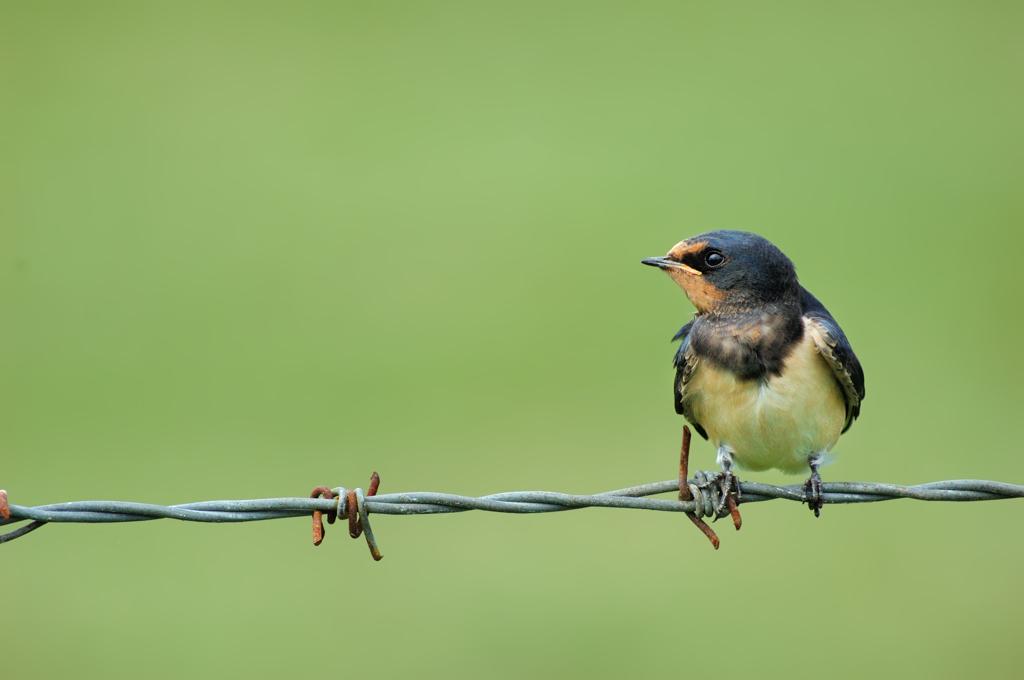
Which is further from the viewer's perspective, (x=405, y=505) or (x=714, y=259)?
(x=714, y=259)

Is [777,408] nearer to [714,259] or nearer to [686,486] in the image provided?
[714,259]

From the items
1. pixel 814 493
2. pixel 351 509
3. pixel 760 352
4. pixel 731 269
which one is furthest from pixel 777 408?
pixel 351 509

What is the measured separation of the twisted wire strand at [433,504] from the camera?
2846 millimetres

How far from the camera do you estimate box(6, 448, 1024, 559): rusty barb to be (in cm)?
285

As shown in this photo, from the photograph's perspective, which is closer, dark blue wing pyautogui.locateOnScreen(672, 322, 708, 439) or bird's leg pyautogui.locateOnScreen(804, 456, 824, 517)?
bird's leg pyautogui.locateOnScreen(804, 456, 824, 517)

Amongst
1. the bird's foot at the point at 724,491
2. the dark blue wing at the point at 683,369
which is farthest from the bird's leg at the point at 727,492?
the dark blue wing at the point at 683,369

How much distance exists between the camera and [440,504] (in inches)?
118

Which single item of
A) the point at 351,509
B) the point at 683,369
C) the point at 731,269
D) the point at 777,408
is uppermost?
the point at 731,269

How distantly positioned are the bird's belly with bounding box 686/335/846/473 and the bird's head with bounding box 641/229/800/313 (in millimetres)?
268

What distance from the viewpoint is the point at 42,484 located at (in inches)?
299

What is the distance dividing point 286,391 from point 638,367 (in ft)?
10.9

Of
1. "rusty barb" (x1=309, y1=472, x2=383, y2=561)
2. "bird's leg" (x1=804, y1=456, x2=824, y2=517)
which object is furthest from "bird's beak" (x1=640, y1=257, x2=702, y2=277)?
"rusty barb" (x1=309, y1=472, x2=383, y2=561)

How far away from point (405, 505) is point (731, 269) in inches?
69.0

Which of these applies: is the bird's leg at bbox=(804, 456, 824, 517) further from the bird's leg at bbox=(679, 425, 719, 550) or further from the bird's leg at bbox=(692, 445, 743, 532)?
the bird's leg at bbox=(679, 425, 719, 550)
